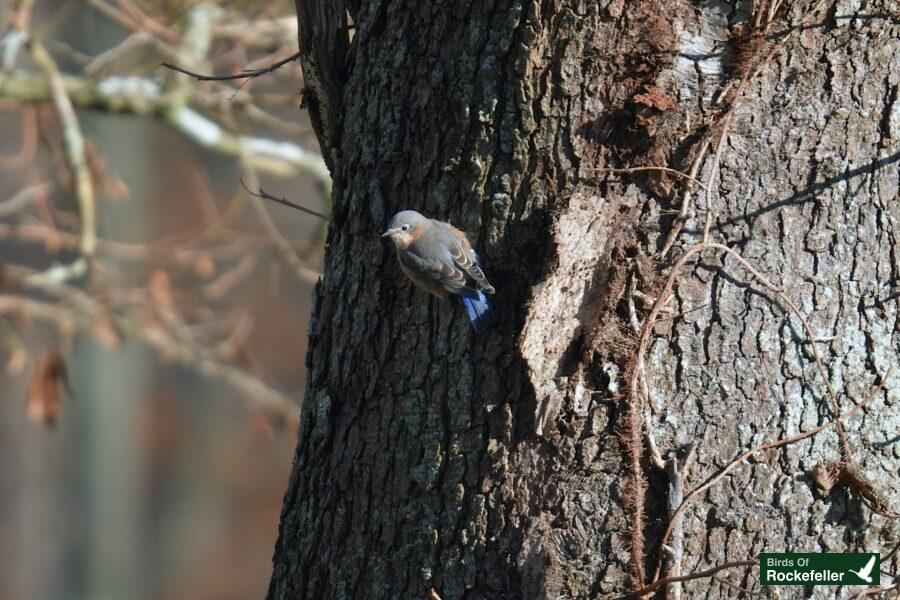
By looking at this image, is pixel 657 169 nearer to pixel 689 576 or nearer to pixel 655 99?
pixel 655 99

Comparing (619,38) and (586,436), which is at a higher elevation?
(619,38)

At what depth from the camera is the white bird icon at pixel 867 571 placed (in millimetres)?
1735

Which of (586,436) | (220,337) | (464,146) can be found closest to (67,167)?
(220,337)

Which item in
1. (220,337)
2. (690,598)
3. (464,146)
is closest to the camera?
(690,598)

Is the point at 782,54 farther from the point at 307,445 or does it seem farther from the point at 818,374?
the point at 307,445

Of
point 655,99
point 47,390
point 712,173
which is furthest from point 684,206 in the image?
point 47,390

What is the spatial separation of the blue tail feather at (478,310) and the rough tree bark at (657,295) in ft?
0.08

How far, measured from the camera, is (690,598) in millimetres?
1720

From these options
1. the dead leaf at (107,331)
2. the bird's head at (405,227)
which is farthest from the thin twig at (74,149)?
the bird's head at (405,227)

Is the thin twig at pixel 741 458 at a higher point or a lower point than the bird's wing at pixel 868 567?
higher

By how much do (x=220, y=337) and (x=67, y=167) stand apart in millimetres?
1588

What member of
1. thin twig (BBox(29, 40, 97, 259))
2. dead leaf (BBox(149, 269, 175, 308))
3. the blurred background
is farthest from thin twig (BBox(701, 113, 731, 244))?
the blurred background

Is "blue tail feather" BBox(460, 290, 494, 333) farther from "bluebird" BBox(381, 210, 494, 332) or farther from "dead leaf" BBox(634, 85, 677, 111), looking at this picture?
"dead leaf" BBox(634, 85, 677, 111)

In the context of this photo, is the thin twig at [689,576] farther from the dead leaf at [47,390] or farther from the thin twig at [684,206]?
the dead leaf at [47,390]
